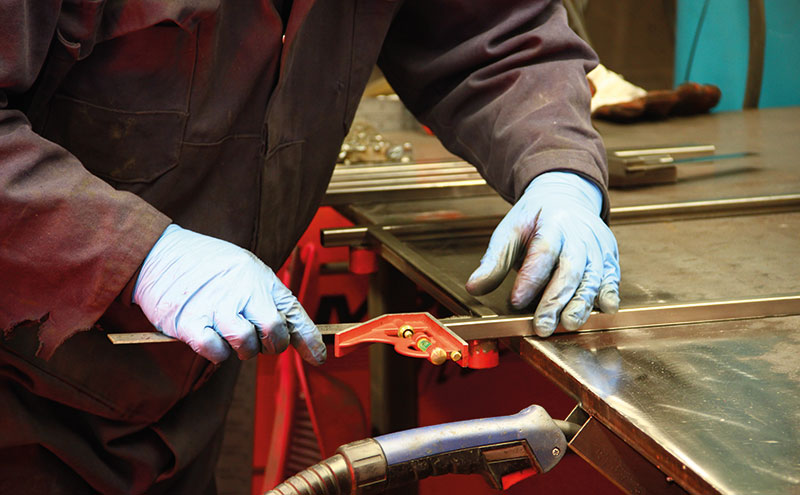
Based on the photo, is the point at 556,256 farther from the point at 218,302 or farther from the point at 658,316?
the point at 218,302

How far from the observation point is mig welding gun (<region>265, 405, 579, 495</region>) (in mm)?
785

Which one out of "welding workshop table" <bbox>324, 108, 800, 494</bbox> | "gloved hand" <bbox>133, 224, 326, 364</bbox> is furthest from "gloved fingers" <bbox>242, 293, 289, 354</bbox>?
"welding workshop table" <bbox>324, 108, 800, 494</bbox>

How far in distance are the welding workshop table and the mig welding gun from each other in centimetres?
3

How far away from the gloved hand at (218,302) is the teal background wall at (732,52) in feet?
7.65

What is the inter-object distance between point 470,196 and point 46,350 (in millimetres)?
978

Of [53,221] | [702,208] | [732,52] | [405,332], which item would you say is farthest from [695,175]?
[53,221]

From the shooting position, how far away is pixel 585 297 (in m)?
0.96

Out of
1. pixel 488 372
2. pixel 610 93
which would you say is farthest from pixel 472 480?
A: pixel 610 93

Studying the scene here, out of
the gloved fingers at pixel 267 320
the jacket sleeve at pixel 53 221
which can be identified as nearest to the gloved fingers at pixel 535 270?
the gloved fingers at pixel 267 320

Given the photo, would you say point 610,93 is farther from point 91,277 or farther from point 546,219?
point 91,277

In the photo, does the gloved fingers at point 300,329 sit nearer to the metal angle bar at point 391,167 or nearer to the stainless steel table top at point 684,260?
the stainless steel table top at point 684,260

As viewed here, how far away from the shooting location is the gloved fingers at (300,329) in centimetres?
92

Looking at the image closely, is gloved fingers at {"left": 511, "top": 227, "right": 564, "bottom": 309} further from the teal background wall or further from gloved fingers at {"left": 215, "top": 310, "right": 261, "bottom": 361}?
the teal background wall

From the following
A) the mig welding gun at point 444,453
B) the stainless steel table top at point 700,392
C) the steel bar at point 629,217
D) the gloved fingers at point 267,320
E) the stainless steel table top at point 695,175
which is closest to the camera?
the stainless steel table top at point 700,392
